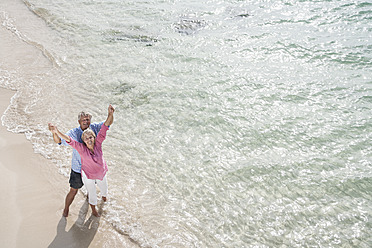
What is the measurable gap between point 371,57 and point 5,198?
1175cm

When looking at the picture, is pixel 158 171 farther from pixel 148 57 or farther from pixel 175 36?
pixel 175 36

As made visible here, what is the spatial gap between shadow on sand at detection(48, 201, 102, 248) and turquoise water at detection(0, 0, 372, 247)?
295 millimetres

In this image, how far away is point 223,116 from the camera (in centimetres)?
880

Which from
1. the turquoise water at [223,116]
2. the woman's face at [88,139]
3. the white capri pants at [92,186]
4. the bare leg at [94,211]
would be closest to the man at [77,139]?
the white capri pants at [92,186]


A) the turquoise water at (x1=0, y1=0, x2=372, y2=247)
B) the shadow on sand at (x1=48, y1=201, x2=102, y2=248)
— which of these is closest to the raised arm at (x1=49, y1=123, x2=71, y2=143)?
the shadow on sand at (x1=48, y1=201, x2=102, y2=248)

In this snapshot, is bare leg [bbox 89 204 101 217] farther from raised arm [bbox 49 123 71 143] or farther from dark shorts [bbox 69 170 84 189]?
raised arm [bbox 49 123 71 143]

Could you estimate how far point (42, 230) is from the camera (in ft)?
17.5

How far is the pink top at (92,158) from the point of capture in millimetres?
5059

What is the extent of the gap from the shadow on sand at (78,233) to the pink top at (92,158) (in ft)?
2.95

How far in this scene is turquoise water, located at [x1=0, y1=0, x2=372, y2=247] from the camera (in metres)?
5.85

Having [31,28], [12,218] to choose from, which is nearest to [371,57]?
[12,218]

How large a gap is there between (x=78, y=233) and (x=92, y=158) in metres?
1.30

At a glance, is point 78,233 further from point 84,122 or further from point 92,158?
point 84,122

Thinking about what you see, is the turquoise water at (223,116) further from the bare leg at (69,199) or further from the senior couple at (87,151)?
the senior couple at (87,151)
